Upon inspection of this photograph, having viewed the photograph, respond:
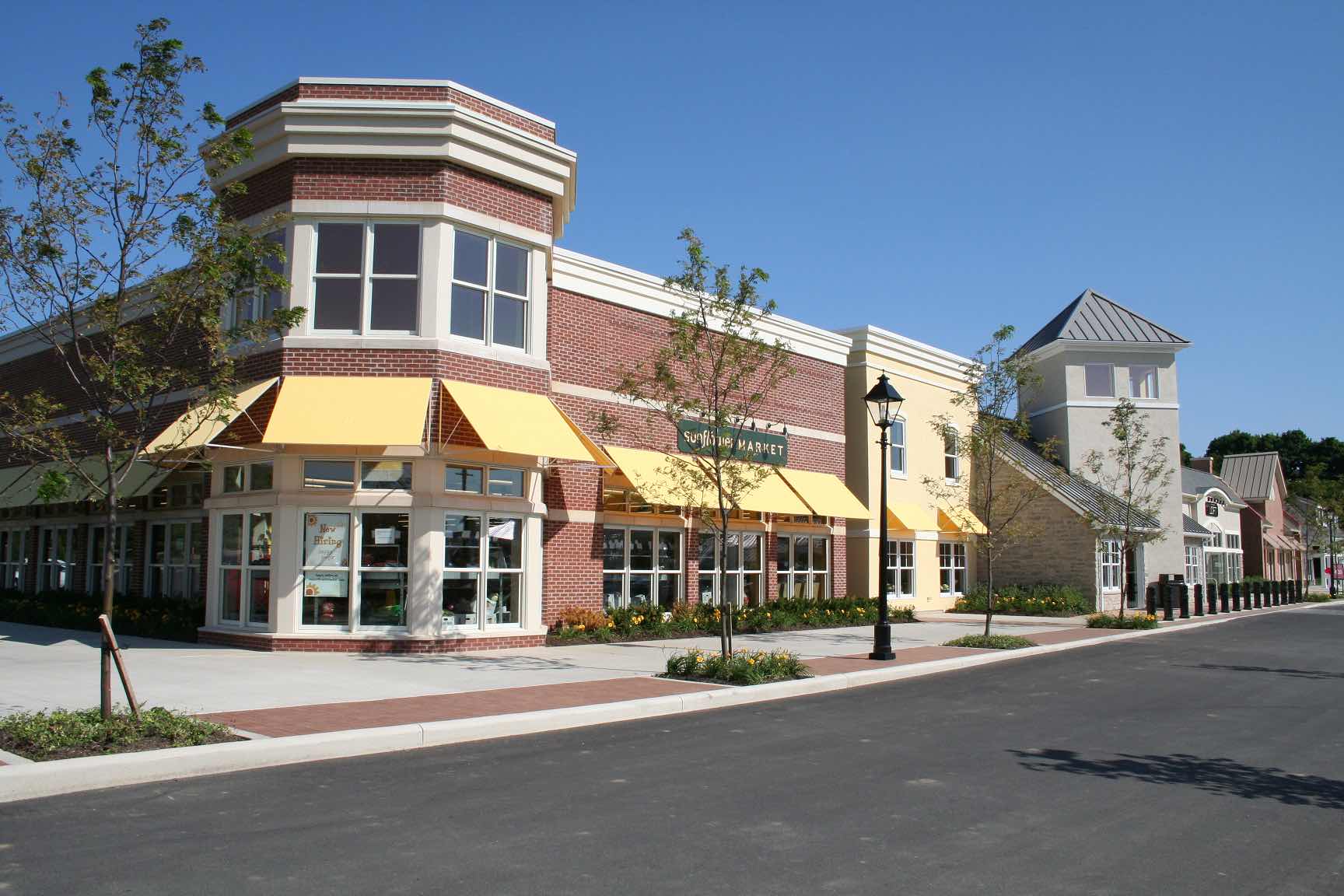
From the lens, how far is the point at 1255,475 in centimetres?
6844

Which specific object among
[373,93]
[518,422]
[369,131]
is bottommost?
[518,422]

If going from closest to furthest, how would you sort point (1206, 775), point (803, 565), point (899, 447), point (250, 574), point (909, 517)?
point (1206, 775) → point (250, 574) → point (803, 565) → point (909, 517) → point (899, 447)

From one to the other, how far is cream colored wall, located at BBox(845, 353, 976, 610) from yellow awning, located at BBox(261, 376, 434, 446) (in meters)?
14.0

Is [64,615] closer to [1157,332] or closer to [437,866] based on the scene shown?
[437,866]

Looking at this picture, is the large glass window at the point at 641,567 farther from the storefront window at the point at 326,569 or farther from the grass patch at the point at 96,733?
the grass patch at the point at 96,733

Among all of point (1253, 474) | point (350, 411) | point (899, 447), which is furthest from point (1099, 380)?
point (1253, 474)

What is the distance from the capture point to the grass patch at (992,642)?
19.7m

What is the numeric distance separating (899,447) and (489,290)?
1663cm

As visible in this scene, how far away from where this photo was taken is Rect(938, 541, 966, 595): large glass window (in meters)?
32.3

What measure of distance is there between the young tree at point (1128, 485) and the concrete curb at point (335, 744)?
56.3 feet

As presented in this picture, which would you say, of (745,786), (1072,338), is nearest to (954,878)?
(745,786)

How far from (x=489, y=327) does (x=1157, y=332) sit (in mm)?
31636

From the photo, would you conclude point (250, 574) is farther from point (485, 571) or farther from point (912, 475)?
point (912, 475)

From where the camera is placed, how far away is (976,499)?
30719mm
